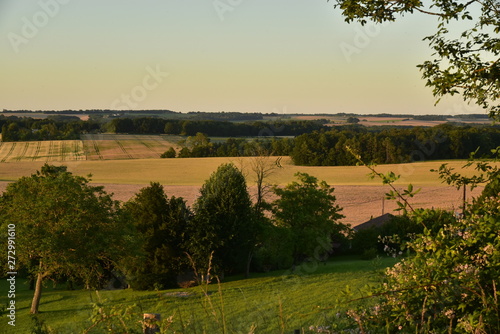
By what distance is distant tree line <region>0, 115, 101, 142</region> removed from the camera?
337ft

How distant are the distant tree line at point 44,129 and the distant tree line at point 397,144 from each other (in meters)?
48.2

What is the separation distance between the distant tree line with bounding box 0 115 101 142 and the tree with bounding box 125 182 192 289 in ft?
239

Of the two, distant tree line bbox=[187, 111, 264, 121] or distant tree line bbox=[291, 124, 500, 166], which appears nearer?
distant tree line bbox=[291, 124, 500, 166]

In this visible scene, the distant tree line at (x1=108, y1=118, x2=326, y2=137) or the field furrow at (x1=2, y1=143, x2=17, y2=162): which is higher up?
the distant tree line at (x1=108, y1=118, x2=326, y2=137)

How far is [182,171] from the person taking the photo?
83562 mm

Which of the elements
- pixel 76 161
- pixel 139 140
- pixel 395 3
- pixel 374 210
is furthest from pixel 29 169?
pixel 395 3

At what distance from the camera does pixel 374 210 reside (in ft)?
190

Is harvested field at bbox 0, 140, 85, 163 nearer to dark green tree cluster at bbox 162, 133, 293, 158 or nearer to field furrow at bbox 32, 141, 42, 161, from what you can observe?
field furrow at bbox 32, 141, 42, 161

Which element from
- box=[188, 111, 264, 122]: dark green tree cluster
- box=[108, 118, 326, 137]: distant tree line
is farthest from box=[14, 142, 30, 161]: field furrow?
box=[188, 111, 264, 122]: dark green tree cluster

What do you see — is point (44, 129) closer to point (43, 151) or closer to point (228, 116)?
point (43, 151)

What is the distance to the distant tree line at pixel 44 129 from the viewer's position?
4040 inches

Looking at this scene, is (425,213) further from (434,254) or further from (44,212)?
(44,212)

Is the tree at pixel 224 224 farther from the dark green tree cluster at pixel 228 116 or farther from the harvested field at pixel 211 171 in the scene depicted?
the dark green tree cluster at pixel 228 116

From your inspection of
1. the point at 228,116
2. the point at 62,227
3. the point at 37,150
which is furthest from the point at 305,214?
the point at 228,116
